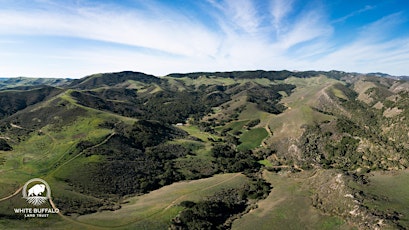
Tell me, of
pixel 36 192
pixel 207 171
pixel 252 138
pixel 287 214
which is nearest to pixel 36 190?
pixel 36 192

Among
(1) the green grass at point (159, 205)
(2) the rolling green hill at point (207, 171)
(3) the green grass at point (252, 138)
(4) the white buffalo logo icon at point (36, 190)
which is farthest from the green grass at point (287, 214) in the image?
(4) the white buffalo logo icon at point (36, 190)

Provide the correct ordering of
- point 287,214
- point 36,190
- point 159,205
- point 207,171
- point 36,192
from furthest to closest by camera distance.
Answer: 1. point 207,171
2. point 159,205
3. point 36,190
4. point 36,192
5. point 287,214

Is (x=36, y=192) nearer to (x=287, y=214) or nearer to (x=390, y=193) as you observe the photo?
(x=287, y=214)

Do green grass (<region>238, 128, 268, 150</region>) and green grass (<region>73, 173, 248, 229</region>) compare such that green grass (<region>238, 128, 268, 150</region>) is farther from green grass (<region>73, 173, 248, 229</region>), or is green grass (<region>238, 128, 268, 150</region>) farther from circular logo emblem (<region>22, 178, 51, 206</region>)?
circular logo emblem (<region>22, 178, 51, 206</region>)

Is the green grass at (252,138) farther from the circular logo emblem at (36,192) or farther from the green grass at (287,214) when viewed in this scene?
the circular logo emblem at (36,192)

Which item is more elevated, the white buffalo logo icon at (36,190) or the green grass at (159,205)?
the white buffalo logo icon at (36,190)

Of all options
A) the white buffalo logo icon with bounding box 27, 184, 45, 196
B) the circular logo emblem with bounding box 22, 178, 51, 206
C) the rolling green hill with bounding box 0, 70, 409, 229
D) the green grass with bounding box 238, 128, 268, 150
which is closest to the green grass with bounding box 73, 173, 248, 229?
the rolling green hill with bounding box 0, 70, 409, 229

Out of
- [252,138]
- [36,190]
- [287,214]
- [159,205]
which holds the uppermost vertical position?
[252,138]
